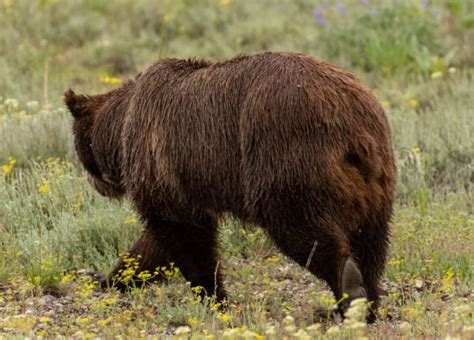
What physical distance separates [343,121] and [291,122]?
0.31 meters

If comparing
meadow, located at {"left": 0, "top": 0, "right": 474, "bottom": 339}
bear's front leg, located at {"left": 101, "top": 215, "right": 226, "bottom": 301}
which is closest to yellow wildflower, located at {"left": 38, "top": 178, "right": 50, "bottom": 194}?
meadow, located at {"left": 0, "top": 0, "right": 474, "bottom": 339}

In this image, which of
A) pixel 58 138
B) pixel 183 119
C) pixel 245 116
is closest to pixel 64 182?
pixel 58 138

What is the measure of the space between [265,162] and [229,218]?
134 cm

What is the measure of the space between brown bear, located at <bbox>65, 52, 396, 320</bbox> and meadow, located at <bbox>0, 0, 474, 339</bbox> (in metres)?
0.31

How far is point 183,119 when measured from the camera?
6125mm

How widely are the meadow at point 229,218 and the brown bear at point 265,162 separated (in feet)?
1.02

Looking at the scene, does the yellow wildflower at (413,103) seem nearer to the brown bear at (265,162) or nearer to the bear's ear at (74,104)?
the bear's ear at (74,104)

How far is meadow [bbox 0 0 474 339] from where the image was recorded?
5945mm

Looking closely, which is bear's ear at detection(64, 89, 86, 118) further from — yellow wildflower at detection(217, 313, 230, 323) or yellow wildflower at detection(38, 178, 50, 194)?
yellow wildflower at detection(217, 313, 230, 323)

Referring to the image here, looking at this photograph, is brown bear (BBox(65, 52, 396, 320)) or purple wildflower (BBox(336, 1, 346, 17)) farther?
purple wildflower (BBox(336, 1, 346, 17))

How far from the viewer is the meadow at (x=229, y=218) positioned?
595 centimetres

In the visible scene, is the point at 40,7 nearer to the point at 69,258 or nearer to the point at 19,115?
the point at 19,115

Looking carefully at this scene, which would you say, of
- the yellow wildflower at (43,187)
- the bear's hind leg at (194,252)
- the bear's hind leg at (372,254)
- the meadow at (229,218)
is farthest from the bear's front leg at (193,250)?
the yellow wildflower at (43,187)

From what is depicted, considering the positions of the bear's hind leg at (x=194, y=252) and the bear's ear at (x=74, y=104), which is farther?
the bear's ear at (x=74, y=104)
